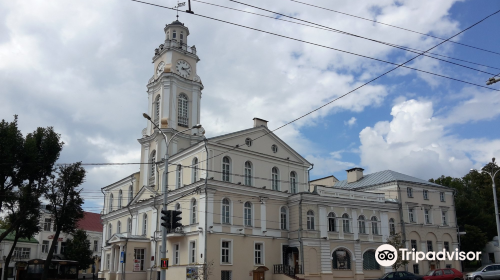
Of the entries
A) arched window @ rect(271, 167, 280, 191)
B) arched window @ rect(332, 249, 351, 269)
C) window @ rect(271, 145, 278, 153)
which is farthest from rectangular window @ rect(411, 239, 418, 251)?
window @ rect(271, 145, 278, 153)

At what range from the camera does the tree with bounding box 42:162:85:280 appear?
128 feet

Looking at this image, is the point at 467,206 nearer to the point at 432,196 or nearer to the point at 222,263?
the point at 432,196

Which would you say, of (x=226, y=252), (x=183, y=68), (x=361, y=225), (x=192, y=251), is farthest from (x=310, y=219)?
(x=183, y=68)

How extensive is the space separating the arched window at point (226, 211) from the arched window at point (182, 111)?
41.2 feet

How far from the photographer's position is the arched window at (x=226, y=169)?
123 ft

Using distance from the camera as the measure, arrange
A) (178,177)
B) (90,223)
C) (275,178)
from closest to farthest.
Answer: (178,177)
(275,178)
(90,223)

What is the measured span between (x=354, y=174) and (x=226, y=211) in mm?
21984

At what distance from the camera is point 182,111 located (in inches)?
1836

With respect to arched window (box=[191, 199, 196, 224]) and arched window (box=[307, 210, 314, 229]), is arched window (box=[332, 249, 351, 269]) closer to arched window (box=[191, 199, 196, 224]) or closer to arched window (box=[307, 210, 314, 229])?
arched window (box=[307, 210, 314, 229])

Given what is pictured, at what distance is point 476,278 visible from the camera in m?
29.5

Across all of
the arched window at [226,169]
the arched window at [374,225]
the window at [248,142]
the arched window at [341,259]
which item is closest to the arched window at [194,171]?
the arched window at [226,169]

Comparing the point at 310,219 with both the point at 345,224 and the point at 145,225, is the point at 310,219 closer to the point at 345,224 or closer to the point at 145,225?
the point at 345,224

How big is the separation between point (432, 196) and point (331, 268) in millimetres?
17932

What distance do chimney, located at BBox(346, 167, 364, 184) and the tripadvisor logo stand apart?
35.7 ft
